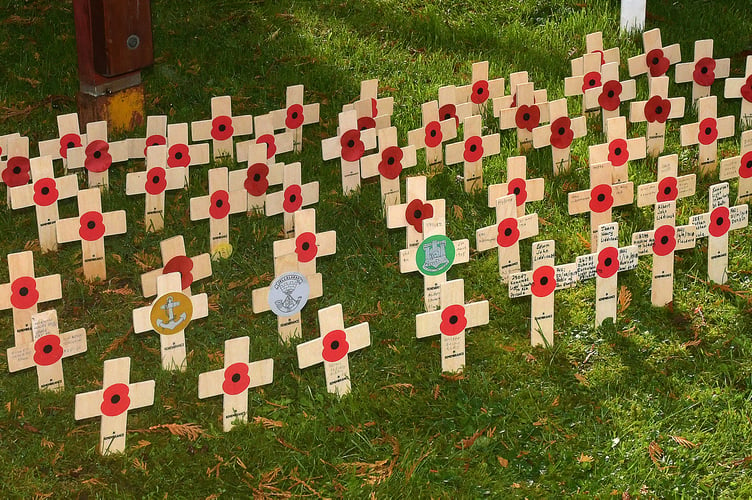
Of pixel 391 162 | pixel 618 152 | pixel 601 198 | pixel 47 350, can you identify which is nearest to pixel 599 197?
pixel 601 198

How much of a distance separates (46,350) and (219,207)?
4.32 ft

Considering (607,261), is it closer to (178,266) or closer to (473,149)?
(473,149)

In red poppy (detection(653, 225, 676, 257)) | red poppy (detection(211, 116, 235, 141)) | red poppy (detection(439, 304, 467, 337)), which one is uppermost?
red poppy (detection(653, 225, 676, 257))

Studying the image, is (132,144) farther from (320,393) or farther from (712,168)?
(712,168)

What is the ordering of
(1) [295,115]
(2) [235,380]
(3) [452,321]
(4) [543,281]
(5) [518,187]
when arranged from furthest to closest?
(1) [295,115]
(5) [518,187]
(4) [543,281]
(3) [452,321]
(2) [235,380]

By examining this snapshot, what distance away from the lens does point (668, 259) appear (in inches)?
187

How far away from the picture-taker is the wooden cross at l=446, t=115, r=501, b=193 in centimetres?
565

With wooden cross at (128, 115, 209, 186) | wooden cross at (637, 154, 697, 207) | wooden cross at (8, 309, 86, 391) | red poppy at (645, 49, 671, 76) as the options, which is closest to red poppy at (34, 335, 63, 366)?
wooden cross at (8, 309, 86, 391)

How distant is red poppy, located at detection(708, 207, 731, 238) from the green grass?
275 millimetres

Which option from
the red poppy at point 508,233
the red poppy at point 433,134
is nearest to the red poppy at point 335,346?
the red poppy at point 508,233

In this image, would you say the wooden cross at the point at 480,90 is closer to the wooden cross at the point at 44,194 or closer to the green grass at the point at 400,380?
the green grass at the point at 400,380

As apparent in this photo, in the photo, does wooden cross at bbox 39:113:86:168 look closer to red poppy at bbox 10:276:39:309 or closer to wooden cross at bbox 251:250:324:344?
red poppy at bbox 10:276:39:309

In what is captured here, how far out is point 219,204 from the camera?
16.6 feet

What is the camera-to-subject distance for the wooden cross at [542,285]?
4.42 m
